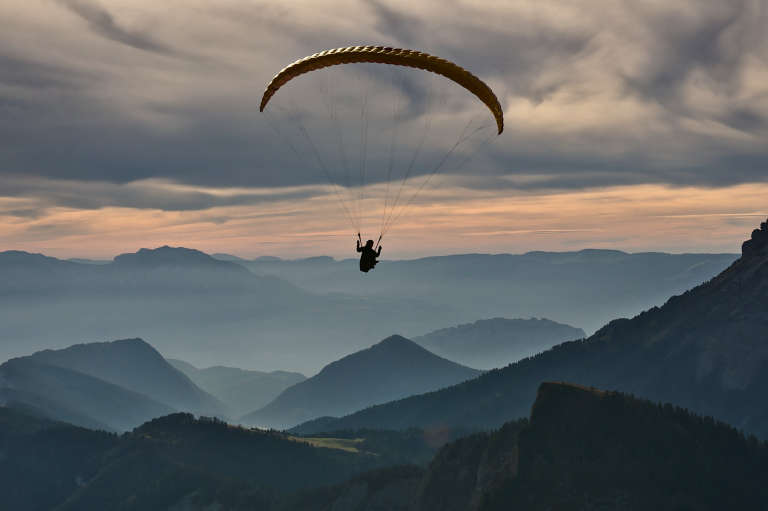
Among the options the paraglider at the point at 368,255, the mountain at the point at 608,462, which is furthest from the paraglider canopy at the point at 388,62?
the mountain at the point at 608,462

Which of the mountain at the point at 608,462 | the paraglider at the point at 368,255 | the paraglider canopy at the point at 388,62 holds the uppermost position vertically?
the paraglider canopy at the point at 388,62

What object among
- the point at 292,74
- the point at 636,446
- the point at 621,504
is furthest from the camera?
the point at 636,446

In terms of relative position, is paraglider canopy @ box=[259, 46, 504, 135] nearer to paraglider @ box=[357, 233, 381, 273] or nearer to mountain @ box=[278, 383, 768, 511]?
paraglider @ box=[357, 233, 381, 273]

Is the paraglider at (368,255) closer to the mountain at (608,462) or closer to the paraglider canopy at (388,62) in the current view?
the paraglider canopy at (388,62)

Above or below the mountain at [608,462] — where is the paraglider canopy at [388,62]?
above

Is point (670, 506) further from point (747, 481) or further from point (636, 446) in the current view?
point (747, 481)

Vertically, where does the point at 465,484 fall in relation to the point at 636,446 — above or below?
below

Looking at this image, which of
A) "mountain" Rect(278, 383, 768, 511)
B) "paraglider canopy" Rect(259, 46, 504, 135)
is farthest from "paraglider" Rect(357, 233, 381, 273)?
"mountain" Rect(278, 383, 768, 511)

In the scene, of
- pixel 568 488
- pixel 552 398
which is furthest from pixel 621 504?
pixel 552 398

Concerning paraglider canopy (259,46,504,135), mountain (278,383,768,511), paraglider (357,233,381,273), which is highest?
paraglider canopy (259,46,504,135)

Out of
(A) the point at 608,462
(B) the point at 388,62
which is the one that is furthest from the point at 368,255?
(A) the point at 608,462

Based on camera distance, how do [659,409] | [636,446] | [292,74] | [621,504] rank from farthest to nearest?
[659,409]
[636,446]
[621,504]
[292,74]
